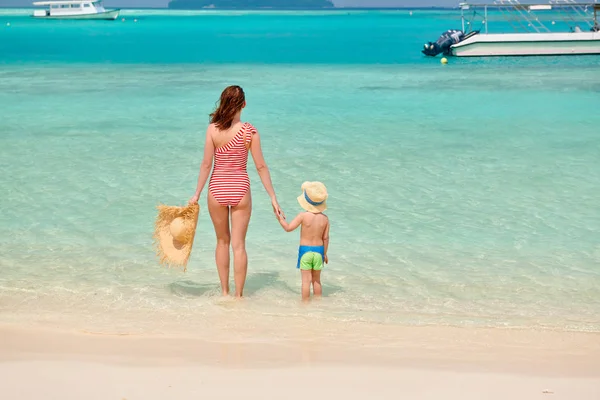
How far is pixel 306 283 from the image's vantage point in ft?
19.0

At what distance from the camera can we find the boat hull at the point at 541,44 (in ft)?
106

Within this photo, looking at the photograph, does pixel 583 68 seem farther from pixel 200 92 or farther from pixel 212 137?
pixel 212 137

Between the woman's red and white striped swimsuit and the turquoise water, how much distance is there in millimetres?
800

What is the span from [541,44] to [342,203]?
2523cm

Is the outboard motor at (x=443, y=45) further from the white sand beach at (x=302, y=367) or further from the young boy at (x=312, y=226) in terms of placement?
the white sand beach at (x=302, y=367)

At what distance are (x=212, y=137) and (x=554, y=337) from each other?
247 centimetres

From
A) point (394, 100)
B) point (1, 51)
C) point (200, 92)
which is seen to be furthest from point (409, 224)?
point (1, 51)

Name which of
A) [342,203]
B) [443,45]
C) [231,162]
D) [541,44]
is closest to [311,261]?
[231,162]

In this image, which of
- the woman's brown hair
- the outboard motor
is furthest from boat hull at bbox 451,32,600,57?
the woman's brown hair

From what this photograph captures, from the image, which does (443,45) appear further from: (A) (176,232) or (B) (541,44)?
(A) (176,232)

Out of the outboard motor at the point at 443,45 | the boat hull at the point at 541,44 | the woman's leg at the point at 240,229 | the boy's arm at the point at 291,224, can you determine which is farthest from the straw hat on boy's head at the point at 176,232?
the outboard motor at the point at 443,45

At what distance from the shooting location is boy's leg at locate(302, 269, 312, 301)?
5.73 m

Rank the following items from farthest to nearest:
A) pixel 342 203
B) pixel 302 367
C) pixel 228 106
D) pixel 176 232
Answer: pixel 342 203 → pixel 176 232 → pixel 228 106 → pixel 302 367

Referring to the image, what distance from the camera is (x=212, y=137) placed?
17.8ft
